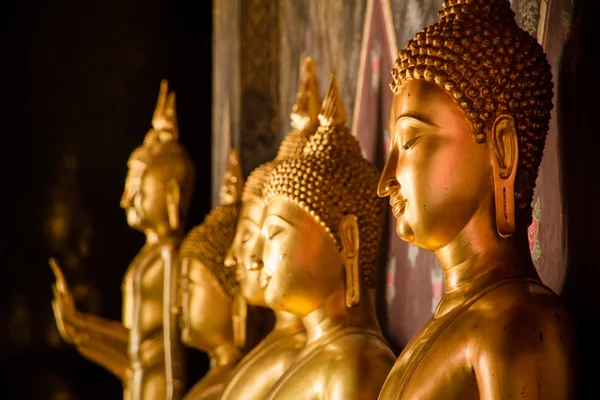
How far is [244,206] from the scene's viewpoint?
3309 millimetres

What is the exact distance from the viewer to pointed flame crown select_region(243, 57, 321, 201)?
3.03 metres

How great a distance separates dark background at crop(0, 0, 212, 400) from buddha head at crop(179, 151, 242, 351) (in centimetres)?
217

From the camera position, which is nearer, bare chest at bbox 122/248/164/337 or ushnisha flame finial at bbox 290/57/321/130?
ushnisha flame finial at bbox 290/57/321/130

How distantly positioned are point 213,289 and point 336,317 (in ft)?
3.51

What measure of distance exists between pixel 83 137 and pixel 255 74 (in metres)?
1.78

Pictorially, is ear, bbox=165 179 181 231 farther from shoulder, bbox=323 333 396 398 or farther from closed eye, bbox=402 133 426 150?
closed eye, bbox=402 133 426 150

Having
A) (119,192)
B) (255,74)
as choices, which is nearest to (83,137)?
(119,192)

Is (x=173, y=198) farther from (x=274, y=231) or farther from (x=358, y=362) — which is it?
(x=358, y=362)

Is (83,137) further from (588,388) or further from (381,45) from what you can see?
(588,388)

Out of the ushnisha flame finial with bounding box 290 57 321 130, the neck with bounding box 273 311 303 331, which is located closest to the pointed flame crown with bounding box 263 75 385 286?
the ushnisha flame finial with bounding box 290 57 321 130

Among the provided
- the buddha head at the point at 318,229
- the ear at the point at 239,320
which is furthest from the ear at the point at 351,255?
the ear at the point at 239,320

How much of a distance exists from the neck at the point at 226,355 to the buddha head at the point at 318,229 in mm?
974

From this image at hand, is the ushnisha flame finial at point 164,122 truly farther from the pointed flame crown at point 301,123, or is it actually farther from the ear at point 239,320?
the pointed flame crown at point 301,123

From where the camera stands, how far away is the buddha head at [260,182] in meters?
3.07
